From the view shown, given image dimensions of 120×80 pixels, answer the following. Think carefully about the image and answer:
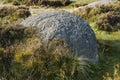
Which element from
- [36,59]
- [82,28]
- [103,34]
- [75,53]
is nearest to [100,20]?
[103,34]

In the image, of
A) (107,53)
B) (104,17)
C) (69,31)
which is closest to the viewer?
(69,31)

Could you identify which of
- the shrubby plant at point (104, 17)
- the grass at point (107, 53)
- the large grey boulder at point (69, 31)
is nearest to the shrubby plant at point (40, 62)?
the large grey boulder at point (69, 31)

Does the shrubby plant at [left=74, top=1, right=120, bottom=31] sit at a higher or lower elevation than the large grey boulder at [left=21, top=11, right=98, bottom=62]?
lower

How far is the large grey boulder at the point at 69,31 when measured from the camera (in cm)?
1088

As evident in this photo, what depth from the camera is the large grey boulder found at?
10883mm

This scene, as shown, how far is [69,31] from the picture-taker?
11.2m

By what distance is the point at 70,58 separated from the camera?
9.95 meters

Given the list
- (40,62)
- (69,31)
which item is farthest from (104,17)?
(40,62)

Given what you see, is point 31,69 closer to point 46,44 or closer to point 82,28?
point 46,44

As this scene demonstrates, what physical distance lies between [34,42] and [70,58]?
4.34 feet

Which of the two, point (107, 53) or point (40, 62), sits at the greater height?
point (40, 62)

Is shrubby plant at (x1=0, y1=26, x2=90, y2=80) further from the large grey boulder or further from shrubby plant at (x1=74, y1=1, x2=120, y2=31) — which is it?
shrubby plant at (x1=74, y1=1, x2=120, y2=31)

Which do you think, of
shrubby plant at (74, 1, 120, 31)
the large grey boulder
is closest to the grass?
the large grey boulder

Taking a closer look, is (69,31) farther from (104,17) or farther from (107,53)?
(104,17)
